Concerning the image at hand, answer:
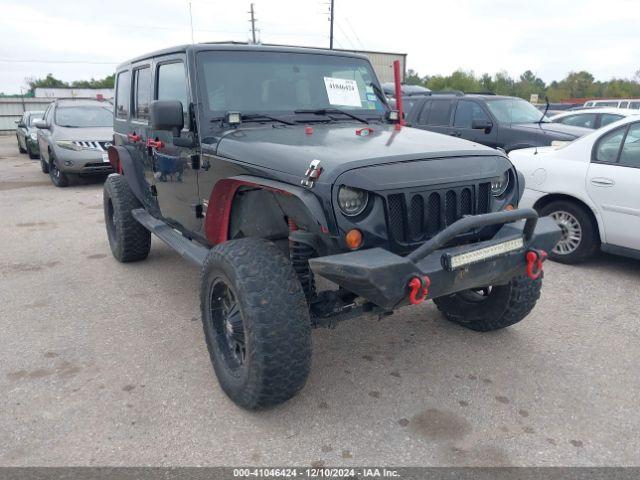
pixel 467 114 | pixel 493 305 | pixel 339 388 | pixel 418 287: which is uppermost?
pixel 467 114

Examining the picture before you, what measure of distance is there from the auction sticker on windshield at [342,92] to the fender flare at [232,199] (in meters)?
1.15

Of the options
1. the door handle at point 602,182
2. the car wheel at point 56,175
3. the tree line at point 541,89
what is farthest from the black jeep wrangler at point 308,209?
the tree line at point 541,89

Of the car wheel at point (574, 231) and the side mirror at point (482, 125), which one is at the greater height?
the side mirror at point (482, 125)

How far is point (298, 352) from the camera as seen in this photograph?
2.70 m

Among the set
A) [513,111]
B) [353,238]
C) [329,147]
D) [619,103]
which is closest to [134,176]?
[329,147]

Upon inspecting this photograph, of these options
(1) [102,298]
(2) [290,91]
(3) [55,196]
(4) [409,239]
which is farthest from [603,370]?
(3) [55,196]

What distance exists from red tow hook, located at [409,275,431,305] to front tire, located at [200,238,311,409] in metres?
0.59

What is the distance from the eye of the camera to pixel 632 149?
15.5ft

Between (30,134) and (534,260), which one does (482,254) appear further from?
(30,134)

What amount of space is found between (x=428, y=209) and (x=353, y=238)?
47 cm

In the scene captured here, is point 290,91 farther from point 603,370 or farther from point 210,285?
point 603,370

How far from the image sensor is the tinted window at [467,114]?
8.98 metres

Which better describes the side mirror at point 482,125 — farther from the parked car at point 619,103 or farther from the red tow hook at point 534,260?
the parked car at point 619,103

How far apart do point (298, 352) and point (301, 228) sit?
0.66 metres
